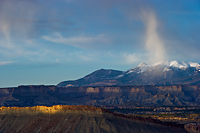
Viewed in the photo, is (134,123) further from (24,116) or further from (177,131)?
(24,116)

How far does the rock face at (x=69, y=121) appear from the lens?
355 feet

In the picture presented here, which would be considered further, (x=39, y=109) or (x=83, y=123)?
(x=39, y=109)

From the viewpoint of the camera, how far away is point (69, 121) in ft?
364

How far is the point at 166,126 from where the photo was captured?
135m

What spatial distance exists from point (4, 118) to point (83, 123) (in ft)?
87.2

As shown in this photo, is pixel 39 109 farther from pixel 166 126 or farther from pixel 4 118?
pixel 166 126

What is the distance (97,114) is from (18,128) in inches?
842

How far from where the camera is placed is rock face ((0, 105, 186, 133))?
10812 centimetres

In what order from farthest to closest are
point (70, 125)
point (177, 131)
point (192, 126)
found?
point (192, 126) < point (177, 131) < point (70, 125)

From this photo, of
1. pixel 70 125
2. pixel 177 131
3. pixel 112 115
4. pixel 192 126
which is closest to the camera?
pixel 70 125

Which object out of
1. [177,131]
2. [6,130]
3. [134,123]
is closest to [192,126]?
[177,131]

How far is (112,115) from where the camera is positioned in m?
117

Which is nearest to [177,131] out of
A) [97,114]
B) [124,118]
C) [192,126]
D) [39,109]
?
[192,126]

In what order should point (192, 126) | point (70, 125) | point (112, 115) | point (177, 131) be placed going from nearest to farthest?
point (70, 125) < point (112, 115) < point (177, 131) < point (192, 126)
